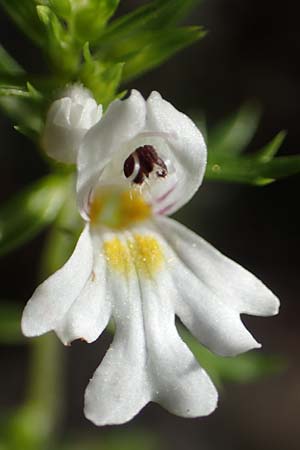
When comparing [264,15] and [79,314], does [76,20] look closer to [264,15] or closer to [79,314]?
[79,314]

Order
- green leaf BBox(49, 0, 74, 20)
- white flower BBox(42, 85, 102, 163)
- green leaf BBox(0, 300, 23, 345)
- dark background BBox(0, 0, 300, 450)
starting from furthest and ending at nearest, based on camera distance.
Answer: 1. dark background BBox(0, 0, 300, 450)
2. green leaf BBox(0, 300, 23, 345)
3. green leaf BBox(49, 0, 74, 20)
4. white flower BBox(42, 85, 102, 163)

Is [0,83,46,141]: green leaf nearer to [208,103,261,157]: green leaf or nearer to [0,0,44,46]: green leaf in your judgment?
[0,0,44,46]: green leaf

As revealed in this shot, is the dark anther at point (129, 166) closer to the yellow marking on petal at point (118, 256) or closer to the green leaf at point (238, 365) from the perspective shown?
the yellow marking on petal at point (118, 256)

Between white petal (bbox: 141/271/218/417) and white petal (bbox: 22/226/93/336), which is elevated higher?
white petal (bbox: 22/226/93/336)

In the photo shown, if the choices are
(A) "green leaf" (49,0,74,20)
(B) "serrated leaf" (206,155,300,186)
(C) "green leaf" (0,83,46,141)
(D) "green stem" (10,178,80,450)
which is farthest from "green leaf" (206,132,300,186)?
(D) "green stem" (10,178,80,450)

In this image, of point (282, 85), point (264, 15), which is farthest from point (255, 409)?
point (264, 15)

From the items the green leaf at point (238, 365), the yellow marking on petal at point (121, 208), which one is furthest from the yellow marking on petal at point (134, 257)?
the green leaf at point (238, 365)
